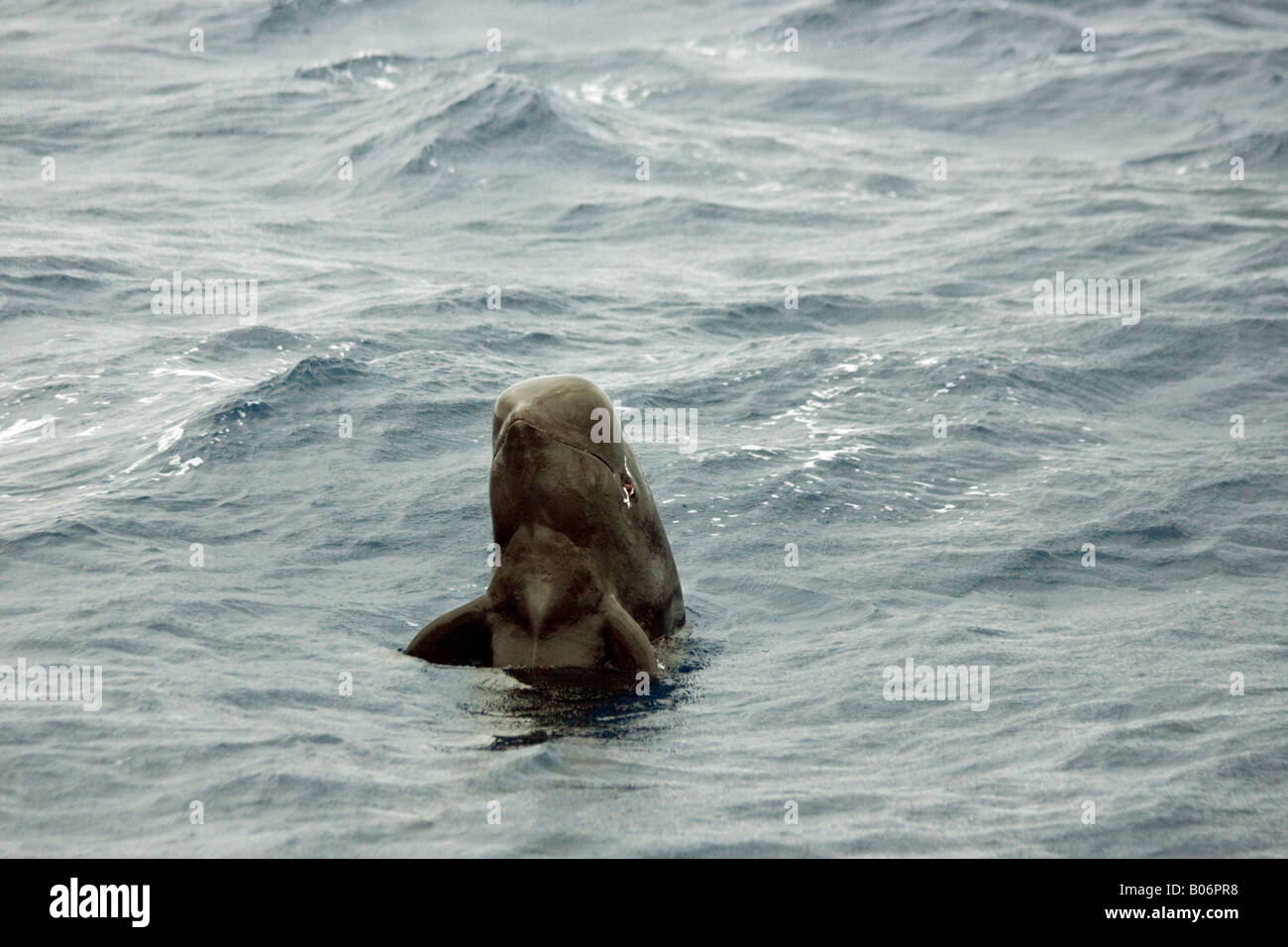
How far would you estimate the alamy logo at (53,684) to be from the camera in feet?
28.3

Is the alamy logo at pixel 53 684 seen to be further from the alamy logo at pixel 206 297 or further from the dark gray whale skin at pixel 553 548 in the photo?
the alamy logo at pixel 206 297


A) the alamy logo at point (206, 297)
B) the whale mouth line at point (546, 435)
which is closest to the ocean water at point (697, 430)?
the alamy logo at point (206, 297)

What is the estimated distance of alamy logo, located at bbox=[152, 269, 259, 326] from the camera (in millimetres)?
19000

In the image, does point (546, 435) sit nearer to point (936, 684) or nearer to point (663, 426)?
point (936, 684)

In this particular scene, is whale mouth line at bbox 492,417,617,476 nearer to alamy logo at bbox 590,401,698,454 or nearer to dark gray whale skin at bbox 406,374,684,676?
dark gray whale skin at bbox 406,374,684,676

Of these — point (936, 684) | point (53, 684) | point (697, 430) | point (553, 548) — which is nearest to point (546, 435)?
point (553, 548)

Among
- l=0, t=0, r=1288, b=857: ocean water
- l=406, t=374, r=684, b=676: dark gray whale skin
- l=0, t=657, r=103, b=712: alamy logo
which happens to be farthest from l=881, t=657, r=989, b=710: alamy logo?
l=0, t=657, r=103, b=712: alamy logo

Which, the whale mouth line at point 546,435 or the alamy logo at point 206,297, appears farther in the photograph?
the alamy logo at point 206,297

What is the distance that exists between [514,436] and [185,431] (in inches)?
257

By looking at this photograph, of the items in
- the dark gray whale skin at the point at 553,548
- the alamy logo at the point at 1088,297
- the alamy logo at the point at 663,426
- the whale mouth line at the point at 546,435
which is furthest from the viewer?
the alamy logo at the point at 1088,297

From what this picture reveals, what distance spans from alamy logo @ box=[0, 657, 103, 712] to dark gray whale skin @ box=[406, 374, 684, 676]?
1791 mm
